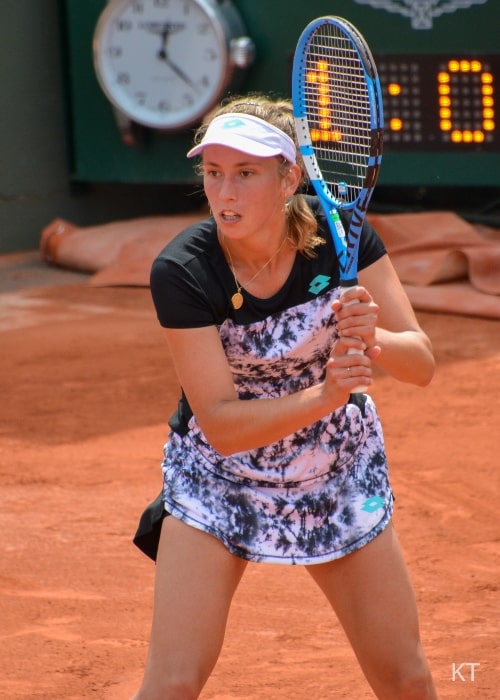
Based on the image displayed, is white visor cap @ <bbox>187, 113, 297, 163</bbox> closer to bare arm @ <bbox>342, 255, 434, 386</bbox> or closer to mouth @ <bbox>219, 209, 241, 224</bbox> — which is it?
mouth @ <bbox>219, 209, 241, 224</bbox>

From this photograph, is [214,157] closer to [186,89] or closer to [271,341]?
[271,341]

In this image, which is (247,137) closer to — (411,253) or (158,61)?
(411,253)

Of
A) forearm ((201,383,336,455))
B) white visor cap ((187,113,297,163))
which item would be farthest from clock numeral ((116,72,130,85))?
forearm ((201,383,336,455))

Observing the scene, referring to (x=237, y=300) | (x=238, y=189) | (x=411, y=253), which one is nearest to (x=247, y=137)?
(x=238, y=189)

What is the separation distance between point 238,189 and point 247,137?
112 millimetres

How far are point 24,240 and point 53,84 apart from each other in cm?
126

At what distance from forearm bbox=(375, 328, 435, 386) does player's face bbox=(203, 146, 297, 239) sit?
37cm

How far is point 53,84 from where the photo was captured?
998 centimetres

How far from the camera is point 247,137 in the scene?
2.70 metres

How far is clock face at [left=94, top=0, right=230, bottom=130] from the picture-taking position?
9.02 meters

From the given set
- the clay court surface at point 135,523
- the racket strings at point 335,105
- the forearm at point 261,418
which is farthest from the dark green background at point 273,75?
the forearm at point 261,418

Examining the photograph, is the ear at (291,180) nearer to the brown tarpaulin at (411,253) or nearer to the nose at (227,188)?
the nose at (227,188)

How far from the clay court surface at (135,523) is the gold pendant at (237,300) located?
1247mm

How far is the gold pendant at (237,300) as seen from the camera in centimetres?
277
